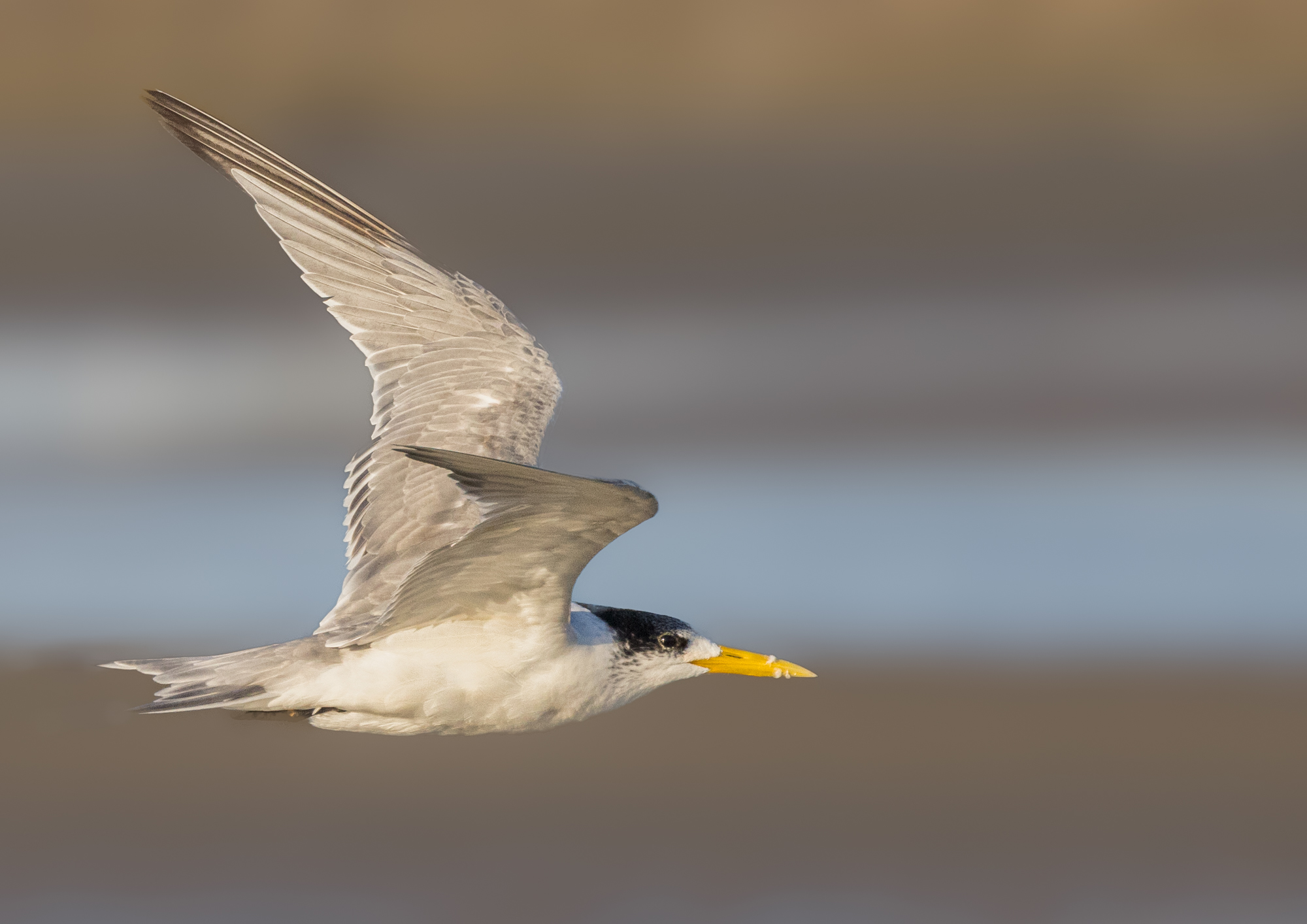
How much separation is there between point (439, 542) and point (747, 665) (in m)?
1.36

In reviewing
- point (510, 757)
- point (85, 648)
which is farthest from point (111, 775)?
point (510, 757)

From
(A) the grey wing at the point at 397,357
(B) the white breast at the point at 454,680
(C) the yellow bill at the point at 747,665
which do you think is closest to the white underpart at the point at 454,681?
(B) the white breast at the point at 454,680

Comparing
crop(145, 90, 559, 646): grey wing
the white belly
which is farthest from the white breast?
crop(145, 90, 559, 646): grey wing

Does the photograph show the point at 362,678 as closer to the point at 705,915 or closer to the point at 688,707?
the point at 705,915

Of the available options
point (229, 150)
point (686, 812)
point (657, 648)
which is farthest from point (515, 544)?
point (686, 812)

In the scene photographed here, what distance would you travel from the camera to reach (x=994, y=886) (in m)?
7.30

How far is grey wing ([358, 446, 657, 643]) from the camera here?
13.1 ft

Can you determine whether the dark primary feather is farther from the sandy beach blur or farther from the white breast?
the sandy beach blur

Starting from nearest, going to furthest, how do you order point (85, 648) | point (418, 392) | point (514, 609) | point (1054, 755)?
point (514, 609) < point (418, 392) < point (1054, 755) < point (85, 648)

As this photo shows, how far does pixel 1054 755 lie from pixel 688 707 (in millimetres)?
2270

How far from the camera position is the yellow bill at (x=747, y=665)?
18.2ft

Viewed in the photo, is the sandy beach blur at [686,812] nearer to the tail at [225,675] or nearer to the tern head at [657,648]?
the tern head at [657,648]

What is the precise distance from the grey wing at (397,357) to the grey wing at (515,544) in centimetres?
70

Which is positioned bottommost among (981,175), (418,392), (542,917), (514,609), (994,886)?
(542,917)
